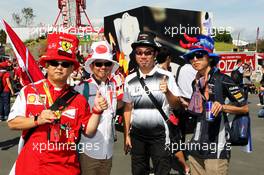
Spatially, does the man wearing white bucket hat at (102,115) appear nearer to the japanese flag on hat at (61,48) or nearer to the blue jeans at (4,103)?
the japanese flag on hat at (61,48)

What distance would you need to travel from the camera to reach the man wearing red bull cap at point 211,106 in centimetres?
289

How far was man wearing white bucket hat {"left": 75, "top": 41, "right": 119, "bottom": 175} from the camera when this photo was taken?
3021 mm

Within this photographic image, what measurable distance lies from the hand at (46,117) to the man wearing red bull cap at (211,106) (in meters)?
1.35

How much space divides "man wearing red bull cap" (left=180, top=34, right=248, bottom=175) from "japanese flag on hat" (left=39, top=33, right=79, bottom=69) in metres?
1.13

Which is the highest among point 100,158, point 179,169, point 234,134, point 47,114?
point 47,114

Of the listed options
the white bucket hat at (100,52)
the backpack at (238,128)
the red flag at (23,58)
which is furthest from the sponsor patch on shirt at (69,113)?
the backpack at (238,128)

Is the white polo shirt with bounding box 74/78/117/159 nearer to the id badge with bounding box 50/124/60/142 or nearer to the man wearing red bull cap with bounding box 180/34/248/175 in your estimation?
the id badge with bounding box 50/124/60/142

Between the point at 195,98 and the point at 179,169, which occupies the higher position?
the point at 195,98

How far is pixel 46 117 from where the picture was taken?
2.20m

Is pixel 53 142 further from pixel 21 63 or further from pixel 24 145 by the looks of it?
pixel 21 63

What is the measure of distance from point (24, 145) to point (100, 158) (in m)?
0.87

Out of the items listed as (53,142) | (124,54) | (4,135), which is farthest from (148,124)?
(4,135)

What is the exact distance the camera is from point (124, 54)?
27.4 ft

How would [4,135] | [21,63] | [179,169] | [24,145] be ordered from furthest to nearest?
[4,135]
[179,169]
[21,63]
[24,145]
